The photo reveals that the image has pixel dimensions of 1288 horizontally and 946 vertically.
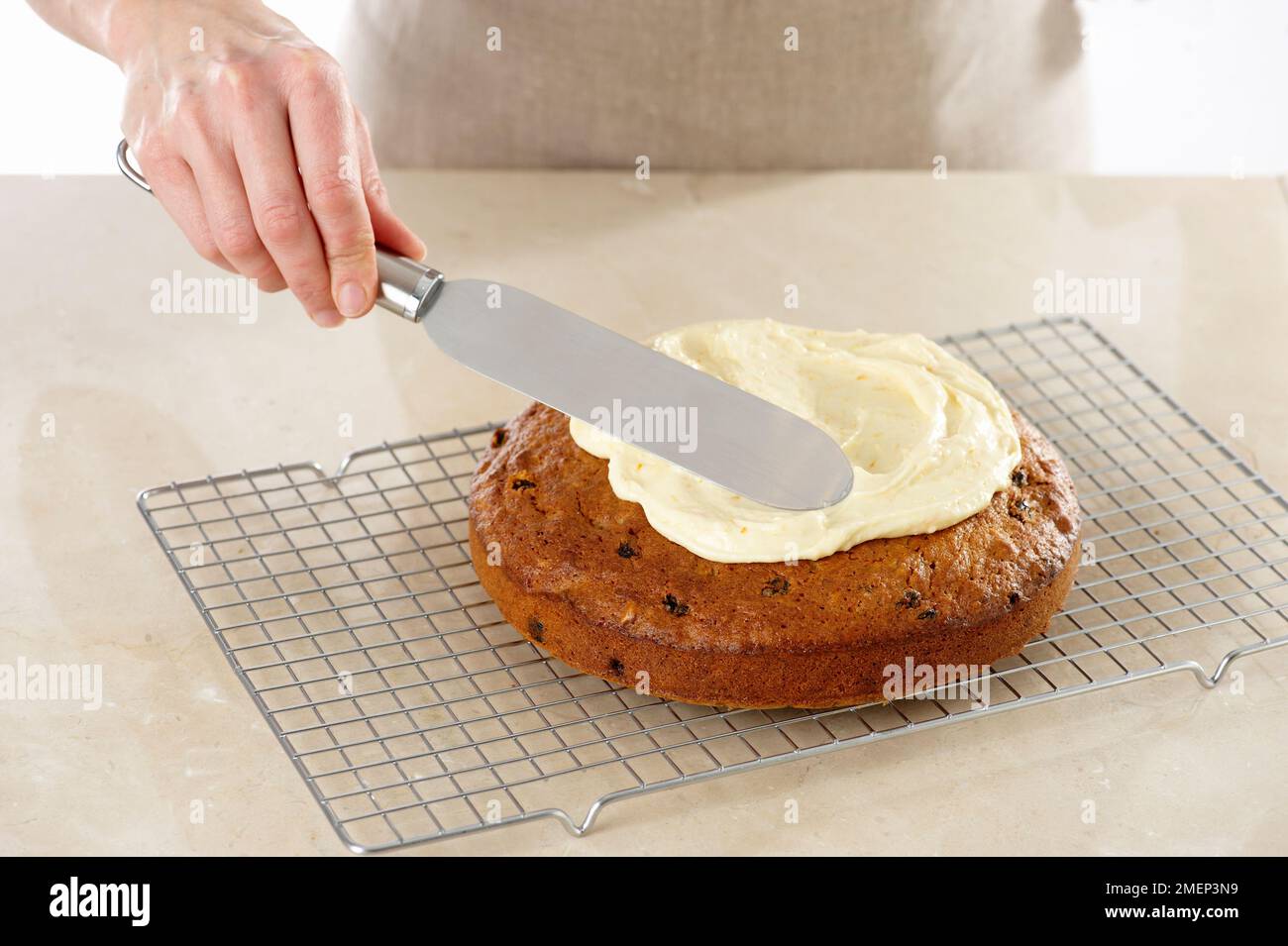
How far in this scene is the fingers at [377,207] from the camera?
5.83 feet

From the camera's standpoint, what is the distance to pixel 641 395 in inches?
67.1

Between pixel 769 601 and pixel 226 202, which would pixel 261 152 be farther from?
pixel 769 601

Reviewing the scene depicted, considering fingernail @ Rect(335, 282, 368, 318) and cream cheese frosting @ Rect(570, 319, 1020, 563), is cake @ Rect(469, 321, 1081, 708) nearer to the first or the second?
cream cheese frosting @ Rect(570, 319, 1020, 563)

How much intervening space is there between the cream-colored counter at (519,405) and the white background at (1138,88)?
187 centimetres

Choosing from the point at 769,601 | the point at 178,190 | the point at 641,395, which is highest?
the point at 178,190

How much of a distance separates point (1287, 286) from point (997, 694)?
135 cm

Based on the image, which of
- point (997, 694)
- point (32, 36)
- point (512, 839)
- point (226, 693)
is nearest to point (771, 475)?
point (997, 694)

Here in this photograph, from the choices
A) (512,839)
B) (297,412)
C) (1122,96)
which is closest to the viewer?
(512,839)

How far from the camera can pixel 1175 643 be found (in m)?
1.82

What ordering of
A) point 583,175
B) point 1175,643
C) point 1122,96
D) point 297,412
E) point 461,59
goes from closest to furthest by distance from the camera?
1. point 1175,643
2. point 297,412
3. point 461,59
4. point 583,175
5. point 1122,96

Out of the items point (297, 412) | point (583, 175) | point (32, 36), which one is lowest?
point (32, 36)

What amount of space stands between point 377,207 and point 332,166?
0.12 m

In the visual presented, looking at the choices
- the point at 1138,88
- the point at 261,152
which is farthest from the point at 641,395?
the point at 1138,88

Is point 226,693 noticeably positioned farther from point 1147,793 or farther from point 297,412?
point 1147,793
